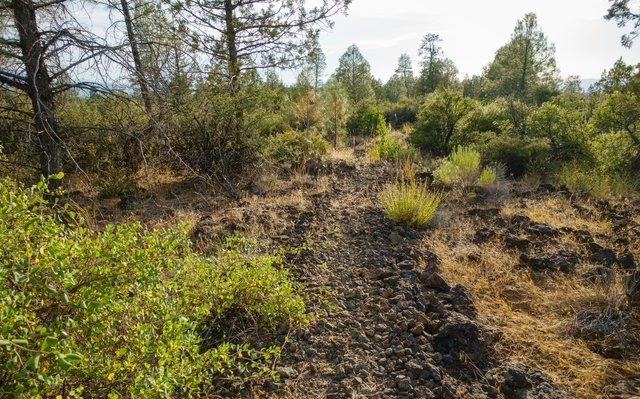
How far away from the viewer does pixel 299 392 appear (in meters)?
2.12

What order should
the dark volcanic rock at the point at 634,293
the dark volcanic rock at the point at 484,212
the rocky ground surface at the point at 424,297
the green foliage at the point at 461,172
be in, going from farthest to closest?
1. the green foliage at the point at 461,172
2. the dark volcanic rock at the point at 484,212
3. the dark volcanic rock at the point at 634,293
4. the rocky ground surface at the point at 424,297

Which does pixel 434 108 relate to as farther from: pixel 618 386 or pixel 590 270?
pixel 618 386

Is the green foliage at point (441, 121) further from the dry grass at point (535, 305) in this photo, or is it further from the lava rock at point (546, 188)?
the dry grass at point (535, 305)

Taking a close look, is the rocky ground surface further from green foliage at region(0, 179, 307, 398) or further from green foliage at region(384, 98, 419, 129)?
green foliage at region(384, 98, 419, 129)

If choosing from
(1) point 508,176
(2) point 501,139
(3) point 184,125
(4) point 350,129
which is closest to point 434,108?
(2) point 501,139

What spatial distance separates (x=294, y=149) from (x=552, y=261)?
6131mm

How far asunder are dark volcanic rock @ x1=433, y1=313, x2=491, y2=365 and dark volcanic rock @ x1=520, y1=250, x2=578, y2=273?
1.52 m

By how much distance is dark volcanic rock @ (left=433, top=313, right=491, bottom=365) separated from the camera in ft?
7.75

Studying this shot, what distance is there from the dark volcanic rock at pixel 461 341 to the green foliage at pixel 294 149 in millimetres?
5584

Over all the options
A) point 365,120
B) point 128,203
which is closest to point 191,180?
point 128,203

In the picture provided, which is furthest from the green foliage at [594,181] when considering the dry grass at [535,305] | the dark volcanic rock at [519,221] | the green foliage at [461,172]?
the dark volcanic rock at [519,221]

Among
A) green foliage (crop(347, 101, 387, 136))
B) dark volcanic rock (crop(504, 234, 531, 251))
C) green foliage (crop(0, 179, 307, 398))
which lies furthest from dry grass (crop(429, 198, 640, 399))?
green foliage (crop(347, 101, 387, 136))

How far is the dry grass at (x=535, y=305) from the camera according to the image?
225cm

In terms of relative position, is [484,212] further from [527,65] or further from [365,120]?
[527,65]
